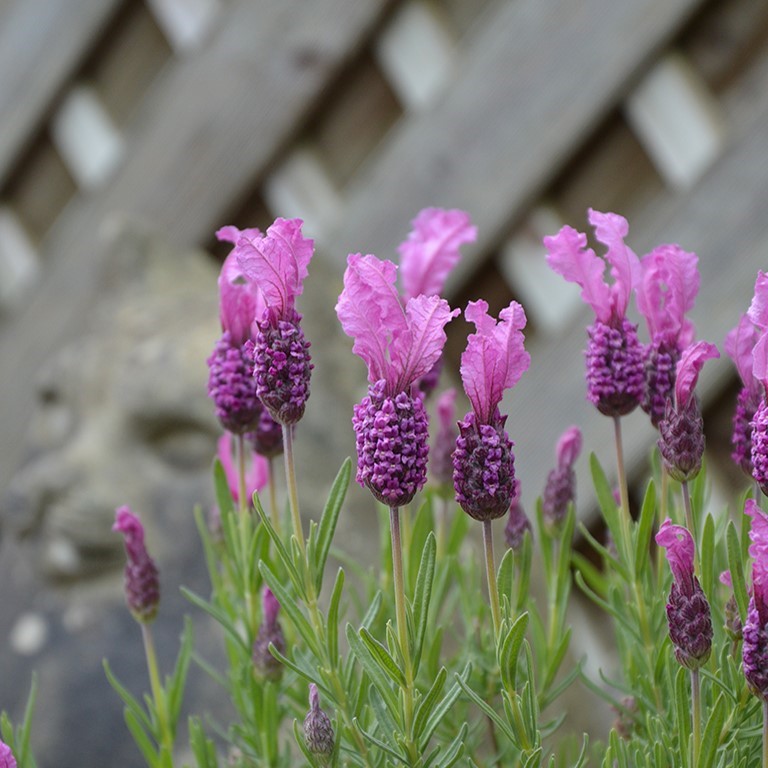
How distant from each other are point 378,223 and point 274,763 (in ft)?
3.14

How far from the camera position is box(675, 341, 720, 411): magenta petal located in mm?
526

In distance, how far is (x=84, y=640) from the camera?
3.14 ft

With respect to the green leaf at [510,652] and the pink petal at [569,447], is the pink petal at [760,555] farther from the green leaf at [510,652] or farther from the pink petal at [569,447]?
the pink petal at [569,447]

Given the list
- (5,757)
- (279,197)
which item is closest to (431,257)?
(5,757)

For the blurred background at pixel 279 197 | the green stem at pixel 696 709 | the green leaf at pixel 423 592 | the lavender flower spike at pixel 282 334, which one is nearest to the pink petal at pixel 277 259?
the lavender flower spike at pixel 282 334

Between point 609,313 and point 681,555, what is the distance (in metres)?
0.12

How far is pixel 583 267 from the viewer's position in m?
0.58

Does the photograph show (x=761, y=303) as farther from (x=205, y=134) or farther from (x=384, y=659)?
(x=205, y=134)

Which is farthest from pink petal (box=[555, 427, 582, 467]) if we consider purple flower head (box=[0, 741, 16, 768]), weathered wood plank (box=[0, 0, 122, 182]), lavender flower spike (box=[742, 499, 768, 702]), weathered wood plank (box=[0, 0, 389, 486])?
weathered wood plank (box=[0, 0, 122, 182])

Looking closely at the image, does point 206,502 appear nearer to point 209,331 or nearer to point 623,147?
point 209,331

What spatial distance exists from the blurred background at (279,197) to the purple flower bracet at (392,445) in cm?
47

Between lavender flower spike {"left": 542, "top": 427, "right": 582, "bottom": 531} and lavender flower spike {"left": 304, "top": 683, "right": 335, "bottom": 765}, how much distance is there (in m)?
0.20

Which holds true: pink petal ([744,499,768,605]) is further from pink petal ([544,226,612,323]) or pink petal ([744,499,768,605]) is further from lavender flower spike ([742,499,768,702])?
pink petal ([544,226,612,323])

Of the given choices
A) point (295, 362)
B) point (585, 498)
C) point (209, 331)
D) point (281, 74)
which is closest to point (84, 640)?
point (209, 331)
